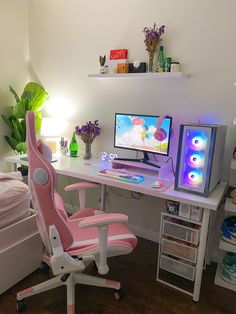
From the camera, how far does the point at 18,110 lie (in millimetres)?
2676

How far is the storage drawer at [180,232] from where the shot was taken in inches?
65.4

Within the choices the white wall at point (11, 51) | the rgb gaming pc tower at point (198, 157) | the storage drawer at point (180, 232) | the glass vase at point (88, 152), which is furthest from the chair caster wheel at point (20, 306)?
the white wall at point (11, 51)

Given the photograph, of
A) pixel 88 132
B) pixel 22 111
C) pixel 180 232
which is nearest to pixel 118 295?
pixel 180 232

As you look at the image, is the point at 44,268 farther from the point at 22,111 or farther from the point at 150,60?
the point at 150,60

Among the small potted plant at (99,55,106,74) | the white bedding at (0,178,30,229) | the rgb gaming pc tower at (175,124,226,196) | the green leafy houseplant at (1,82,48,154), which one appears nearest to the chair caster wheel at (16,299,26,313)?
the white bedding at (0,178,30,229)

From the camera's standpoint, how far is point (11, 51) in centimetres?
279

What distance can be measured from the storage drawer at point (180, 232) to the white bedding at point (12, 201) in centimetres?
101

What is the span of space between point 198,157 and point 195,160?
0.03 m

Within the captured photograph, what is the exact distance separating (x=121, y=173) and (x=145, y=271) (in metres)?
0.80

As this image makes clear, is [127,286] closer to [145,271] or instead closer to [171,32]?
[145,271]

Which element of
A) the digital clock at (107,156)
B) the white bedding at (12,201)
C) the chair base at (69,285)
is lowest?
the chair base at (69,285)

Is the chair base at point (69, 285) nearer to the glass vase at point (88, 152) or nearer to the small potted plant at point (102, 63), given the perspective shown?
the glass vase at point (88, 152)

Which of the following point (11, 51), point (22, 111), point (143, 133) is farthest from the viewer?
point (11, 51)

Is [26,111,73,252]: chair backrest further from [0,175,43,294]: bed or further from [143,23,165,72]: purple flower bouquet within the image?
[143,23,165,72]: purple flower bouquet
